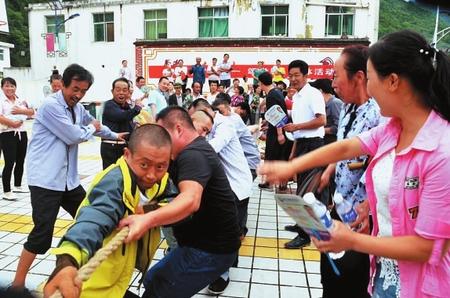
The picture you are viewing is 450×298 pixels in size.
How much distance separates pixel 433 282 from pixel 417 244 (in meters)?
0.17

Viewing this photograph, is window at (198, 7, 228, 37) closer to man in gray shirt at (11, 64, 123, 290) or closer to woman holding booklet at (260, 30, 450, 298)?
man in gray shirt at (11, 64, 123, 290)

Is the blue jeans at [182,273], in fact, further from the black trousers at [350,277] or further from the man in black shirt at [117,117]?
the man in black shirt at [117,117]

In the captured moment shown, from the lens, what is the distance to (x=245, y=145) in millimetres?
4984

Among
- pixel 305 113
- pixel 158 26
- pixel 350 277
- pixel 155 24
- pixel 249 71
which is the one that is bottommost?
pixel 350 277

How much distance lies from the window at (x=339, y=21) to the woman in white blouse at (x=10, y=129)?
16.0 metres

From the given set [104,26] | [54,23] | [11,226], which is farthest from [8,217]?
[54,23]

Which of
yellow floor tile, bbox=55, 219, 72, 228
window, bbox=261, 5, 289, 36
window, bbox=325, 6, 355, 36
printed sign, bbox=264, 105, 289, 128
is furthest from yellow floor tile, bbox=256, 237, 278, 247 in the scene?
window, bbox=325, 6, 355, 36

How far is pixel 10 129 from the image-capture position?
6117 millimetres

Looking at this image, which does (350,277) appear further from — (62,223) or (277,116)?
(62,223)

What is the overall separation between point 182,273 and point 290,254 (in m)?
2.26

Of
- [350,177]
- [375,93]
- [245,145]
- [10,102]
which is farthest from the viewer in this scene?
[10,102]

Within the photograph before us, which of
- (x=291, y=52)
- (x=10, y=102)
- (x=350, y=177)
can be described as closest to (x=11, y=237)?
(x=10, y=102)

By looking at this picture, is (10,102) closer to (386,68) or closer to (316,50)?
(386,68)

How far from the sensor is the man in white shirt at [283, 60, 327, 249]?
4891 mm
